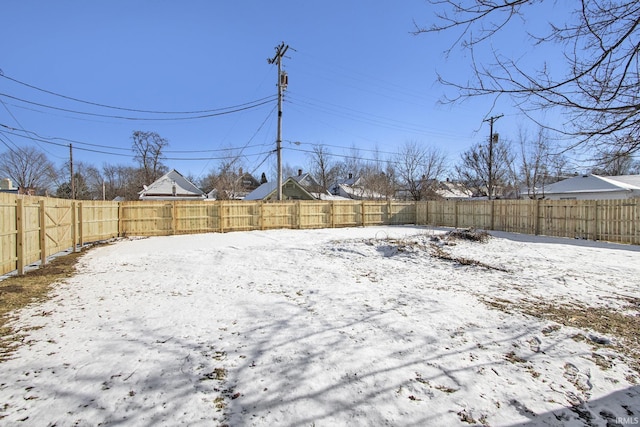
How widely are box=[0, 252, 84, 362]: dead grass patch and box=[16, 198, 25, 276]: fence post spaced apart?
0.25 meters

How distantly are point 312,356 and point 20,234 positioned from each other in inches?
275

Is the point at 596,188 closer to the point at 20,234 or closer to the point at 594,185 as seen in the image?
the point at 594,185

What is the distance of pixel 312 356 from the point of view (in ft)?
9.46

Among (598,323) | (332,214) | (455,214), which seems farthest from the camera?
(455,214)

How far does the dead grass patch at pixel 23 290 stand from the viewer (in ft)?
10.6

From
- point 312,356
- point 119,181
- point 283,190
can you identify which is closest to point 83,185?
point 119,181

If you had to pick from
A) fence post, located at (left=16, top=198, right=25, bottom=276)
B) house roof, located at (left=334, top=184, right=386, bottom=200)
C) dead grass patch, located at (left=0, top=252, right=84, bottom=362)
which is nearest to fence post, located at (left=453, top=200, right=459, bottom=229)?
house roof, located at (left=334, top=184, right=386, bottom=200)

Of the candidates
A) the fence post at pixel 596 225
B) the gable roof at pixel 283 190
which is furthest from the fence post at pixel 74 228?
the fence post at pixel 596 225

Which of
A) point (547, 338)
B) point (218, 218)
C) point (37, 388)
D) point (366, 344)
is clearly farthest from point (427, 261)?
point (218, 218)

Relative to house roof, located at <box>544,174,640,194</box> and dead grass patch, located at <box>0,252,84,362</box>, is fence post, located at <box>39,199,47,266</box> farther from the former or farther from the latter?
house roof, located at <box>544,174,640,194</box>

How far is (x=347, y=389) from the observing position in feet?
7.77

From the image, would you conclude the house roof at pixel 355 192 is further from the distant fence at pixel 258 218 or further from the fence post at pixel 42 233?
the fence post at pixel 42 233

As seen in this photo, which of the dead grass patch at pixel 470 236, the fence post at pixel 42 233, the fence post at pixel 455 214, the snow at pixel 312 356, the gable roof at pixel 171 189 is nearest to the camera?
the snow at pixel 312 356

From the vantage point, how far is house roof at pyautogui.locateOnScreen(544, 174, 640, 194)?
67.4 ft
